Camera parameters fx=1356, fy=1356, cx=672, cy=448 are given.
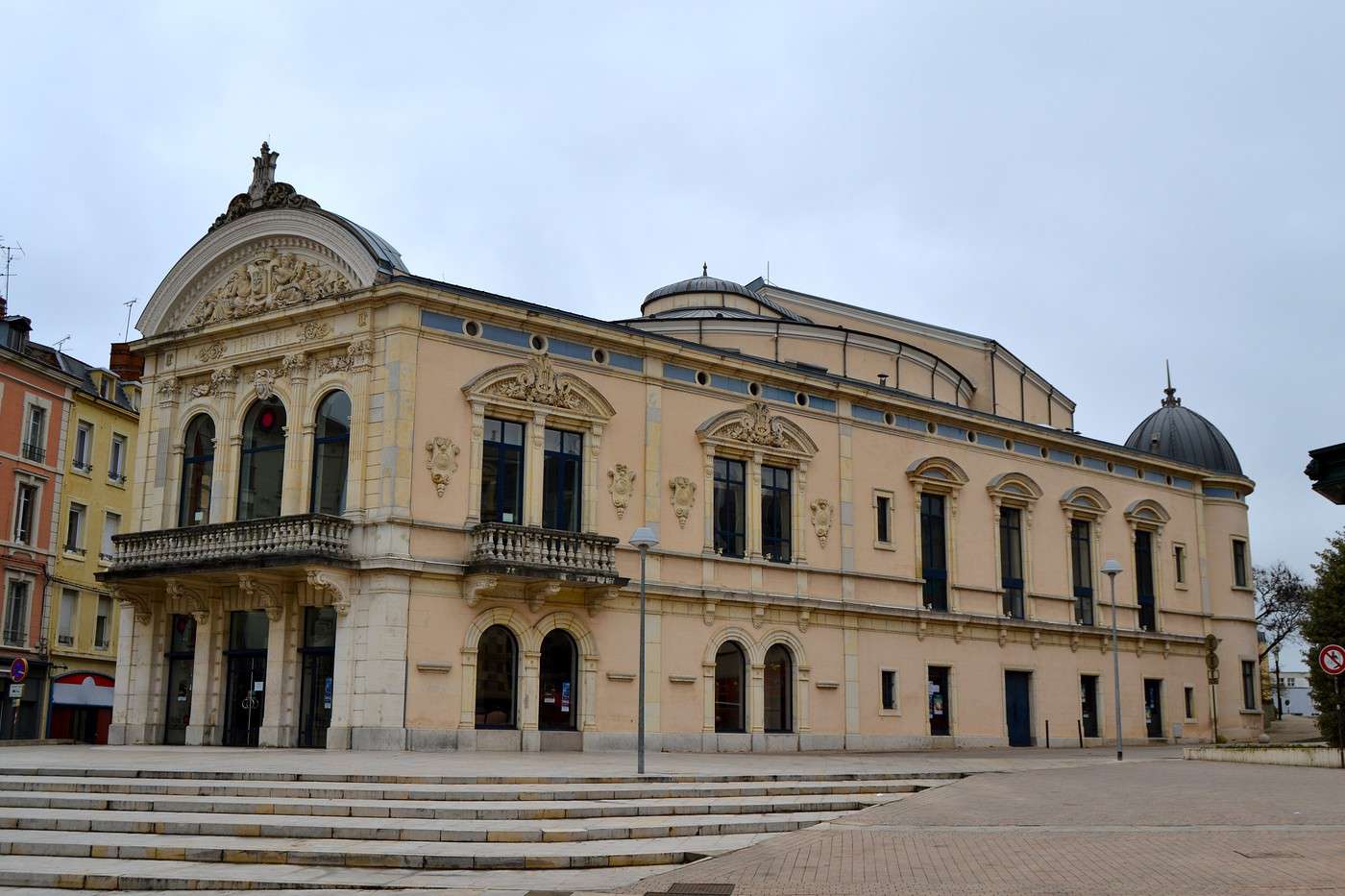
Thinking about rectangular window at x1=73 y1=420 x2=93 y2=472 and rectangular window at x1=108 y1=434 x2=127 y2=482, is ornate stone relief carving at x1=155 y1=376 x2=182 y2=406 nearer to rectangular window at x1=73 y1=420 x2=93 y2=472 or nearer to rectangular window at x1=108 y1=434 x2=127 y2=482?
rectangular window at x1=73 y1=420 x2=93 y2=472

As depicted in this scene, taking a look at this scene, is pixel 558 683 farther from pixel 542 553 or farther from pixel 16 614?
pixel 16 614

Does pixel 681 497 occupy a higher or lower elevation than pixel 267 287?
lower

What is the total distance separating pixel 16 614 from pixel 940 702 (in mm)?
30687

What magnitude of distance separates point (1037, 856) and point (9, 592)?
4053cm

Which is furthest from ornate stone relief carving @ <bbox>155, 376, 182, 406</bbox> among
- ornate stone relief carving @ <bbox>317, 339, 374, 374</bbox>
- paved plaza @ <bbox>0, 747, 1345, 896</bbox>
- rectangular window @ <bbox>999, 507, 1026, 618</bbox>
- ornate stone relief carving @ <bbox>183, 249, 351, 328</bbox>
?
rectangular window @ <bbox>999, 507, 1026, 618</bbox>

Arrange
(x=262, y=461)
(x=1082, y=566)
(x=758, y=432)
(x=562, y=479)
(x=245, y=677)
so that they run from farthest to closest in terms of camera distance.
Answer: (x=1082, y=566)
(x=758, y=432)
(x=262, y=461)
(x=562, y=479)
(x=245, y=677)

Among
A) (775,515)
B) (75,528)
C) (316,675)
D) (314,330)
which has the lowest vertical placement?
(316,675)

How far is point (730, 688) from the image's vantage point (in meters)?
33.3

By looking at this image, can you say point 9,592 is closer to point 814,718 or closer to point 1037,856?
point 814,718

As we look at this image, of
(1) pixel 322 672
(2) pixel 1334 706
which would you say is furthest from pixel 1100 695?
(1) pixel 322 672

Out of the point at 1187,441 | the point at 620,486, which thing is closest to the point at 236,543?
the point at 620,486

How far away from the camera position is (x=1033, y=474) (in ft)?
137

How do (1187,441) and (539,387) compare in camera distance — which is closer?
(539,387)

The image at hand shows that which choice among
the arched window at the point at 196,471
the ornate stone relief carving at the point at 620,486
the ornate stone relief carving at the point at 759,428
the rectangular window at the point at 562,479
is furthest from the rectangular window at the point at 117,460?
the ornate stone relief carving at the point at 759,428
